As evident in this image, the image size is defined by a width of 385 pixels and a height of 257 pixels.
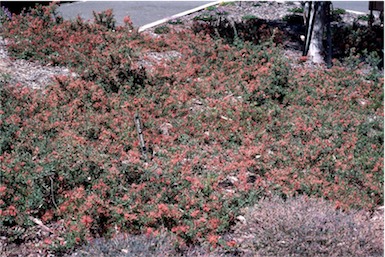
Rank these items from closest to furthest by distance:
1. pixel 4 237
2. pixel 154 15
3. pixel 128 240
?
pixel 128 240
pixel 4 237
pixel 154 15

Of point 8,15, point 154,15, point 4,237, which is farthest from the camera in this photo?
point 154,15

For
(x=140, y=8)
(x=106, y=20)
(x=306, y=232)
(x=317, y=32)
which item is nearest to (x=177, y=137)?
(x=306, y=232)

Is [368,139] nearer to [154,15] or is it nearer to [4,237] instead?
[4,237]

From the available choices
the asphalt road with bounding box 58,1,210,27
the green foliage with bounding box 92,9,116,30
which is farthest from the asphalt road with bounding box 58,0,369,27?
the green foliage with bounding box 92,9,116,30

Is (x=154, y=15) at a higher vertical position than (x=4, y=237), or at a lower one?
higher

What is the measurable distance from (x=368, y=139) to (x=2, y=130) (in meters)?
5.24

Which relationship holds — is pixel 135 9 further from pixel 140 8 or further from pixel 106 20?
pixel 106 20

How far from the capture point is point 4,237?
5062 millimetres

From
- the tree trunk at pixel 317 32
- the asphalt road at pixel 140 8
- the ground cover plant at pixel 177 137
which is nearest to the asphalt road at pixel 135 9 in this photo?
the asphalt road at pixel 140 8

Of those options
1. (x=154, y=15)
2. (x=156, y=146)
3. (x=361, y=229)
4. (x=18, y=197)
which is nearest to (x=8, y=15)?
(x=154, y=15)

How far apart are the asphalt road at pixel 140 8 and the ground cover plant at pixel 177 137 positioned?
17.7 feet

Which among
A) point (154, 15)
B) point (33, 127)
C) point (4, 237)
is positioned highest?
point (154, 15)

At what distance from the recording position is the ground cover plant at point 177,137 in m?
5.41

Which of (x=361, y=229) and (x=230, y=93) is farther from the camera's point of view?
(x=230, y=93)
